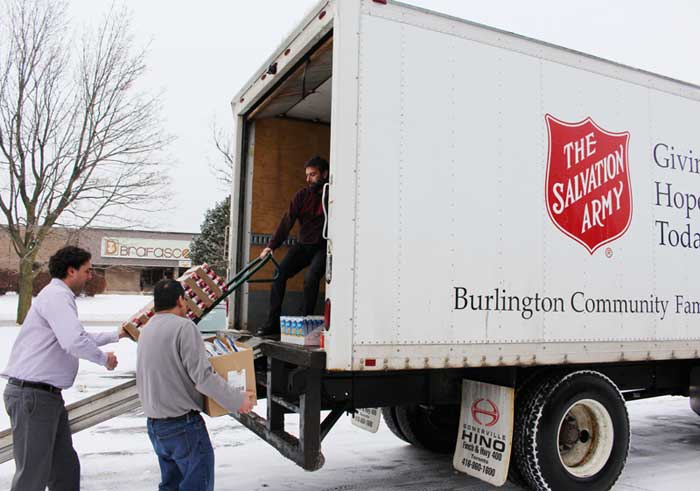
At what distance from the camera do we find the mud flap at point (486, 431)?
4.53 meters

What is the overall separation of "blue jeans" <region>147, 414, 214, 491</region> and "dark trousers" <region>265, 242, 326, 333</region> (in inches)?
71.9

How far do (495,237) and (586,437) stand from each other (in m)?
1.90

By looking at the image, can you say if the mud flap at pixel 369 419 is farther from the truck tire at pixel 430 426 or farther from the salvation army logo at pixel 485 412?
the salvation army logo at pixel 485 412

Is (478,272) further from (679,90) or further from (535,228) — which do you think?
(679,90)

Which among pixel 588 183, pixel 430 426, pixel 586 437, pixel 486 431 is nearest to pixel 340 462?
pixel 430 426

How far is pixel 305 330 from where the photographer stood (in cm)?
434

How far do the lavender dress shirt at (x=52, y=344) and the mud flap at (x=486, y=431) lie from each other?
268 centimetres

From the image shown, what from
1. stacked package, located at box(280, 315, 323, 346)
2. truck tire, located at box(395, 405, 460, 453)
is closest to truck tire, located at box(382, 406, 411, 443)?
truck tire, located at box(395, 405, 460, 453)

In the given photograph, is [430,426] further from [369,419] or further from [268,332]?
[268,332]

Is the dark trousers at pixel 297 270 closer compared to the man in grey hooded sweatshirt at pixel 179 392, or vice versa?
the man in grey hooded sweatshirt at pixel 179 392

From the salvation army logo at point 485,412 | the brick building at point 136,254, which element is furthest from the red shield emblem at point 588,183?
the brick building at point 136,254

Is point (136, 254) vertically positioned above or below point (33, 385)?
above

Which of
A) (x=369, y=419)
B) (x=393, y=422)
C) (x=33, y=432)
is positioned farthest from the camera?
(x=393, y=422)

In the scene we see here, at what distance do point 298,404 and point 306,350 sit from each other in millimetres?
467
